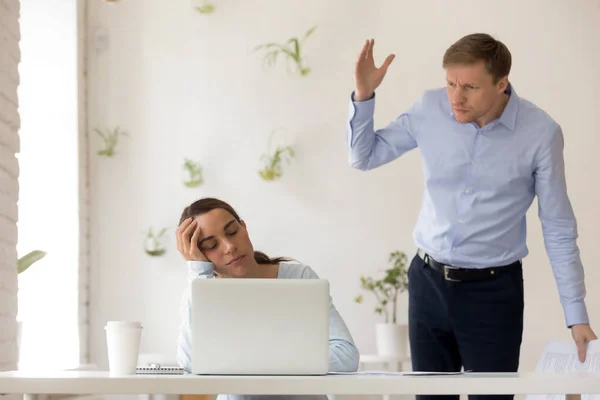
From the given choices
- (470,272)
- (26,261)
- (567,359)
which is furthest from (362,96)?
(26,261)

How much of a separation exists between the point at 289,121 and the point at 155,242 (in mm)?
865

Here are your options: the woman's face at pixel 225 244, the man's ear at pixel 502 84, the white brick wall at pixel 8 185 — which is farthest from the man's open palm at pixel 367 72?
the white brick wall at pixel 8 185

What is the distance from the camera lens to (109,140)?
4152 millimetres

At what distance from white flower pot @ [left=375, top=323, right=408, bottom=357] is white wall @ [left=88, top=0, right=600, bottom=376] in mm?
281

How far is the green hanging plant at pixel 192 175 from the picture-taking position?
4102mm

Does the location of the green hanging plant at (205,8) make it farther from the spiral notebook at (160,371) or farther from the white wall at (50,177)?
the spiral notebook at (160,371)

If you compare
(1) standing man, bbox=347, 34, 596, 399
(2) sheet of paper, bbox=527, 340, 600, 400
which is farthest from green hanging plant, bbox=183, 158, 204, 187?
(2) sheet of paper, bbox=527, 340, 600, 400

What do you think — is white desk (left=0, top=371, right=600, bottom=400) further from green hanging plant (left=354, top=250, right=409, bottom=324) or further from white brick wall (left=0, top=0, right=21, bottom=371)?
green hanging plant (left=354, top=250, right=409, bottom=324)

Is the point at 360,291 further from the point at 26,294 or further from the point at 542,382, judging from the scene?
the point at 542,382

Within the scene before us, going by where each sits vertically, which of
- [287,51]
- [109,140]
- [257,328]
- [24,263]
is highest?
[287,51]

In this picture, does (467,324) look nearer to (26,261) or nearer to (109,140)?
(26,261)

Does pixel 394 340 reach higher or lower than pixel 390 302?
lower

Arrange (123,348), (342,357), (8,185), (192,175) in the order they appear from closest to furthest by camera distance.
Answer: (123,348) → (342,357) → (8,185) → (192,175)

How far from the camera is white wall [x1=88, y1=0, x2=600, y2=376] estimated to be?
159 inches
